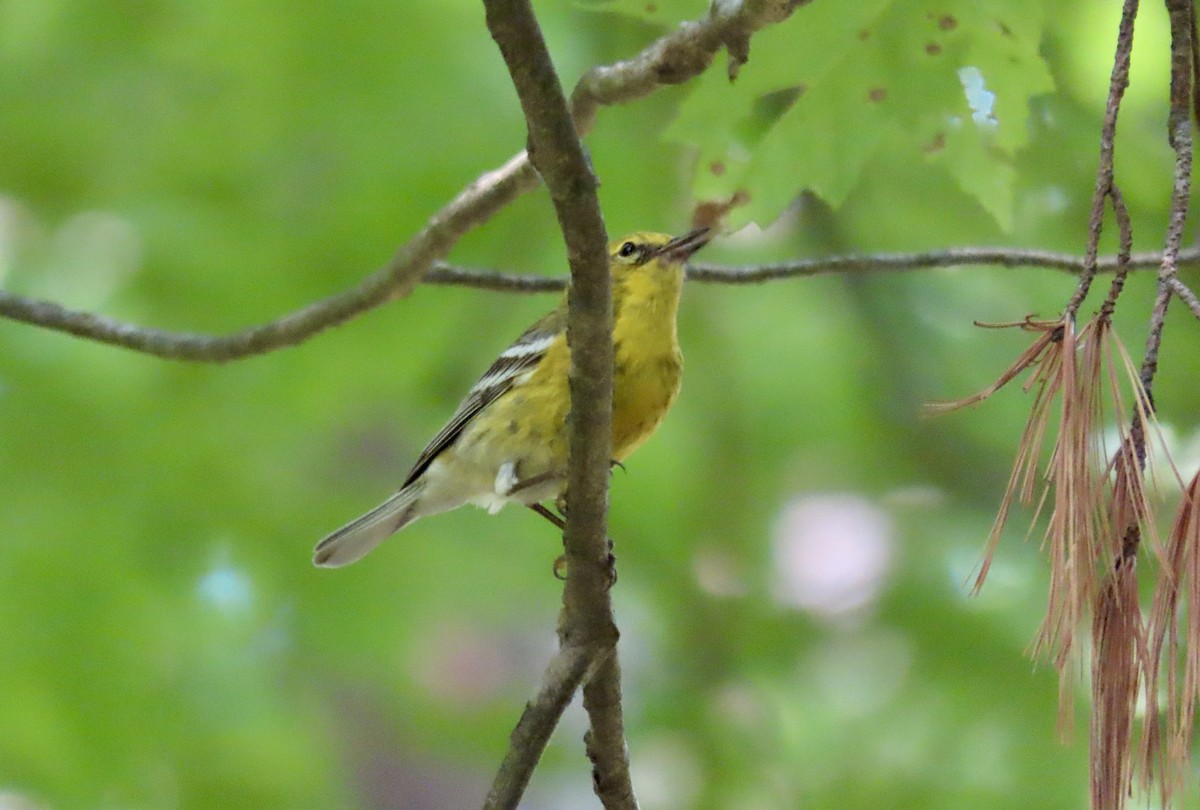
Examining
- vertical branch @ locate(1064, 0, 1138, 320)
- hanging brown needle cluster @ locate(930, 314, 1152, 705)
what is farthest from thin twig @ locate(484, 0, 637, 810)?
vertical branch @ locate(1064, 0, 1138, 320)

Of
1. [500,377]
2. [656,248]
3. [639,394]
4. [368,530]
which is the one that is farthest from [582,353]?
[368,530]

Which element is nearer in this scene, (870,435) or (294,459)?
(294,459)

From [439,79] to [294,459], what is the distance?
5.17 feet

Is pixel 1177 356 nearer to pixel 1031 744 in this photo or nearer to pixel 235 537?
pixel 1031 744

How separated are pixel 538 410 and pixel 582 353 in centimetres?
194

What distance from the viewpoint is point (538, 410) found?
15.1 feet

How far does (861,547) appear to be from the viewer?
19.2ft

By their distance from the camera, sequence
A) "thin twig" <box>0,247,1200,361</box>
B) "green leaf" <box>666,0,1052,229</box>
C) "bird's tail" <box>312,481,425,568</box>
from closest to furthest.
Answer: "green leaf" <box>666,0,1052,229</box> < "thin twig" <box>0,247,1200,361</box> < "bird's tail" <box>312,481,425,568</box>

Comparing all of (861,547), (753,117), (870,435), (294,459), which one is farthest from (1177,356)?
(294,459)

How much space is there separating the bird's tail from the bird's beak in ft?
4.62

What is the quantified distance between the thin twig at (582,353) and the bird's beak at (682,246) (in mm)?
1542

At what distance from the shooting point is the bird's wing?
4870 millimetres

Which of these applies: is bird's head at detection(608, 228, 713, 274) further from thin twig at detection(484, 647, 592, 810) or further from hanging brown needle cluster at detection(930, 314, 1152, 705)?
hanging brown needle cluster at detection(930, 314, 1152, 705)

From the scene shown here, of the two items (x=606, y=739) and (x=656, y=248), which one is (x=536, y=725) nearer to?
(x=606, y=739)
